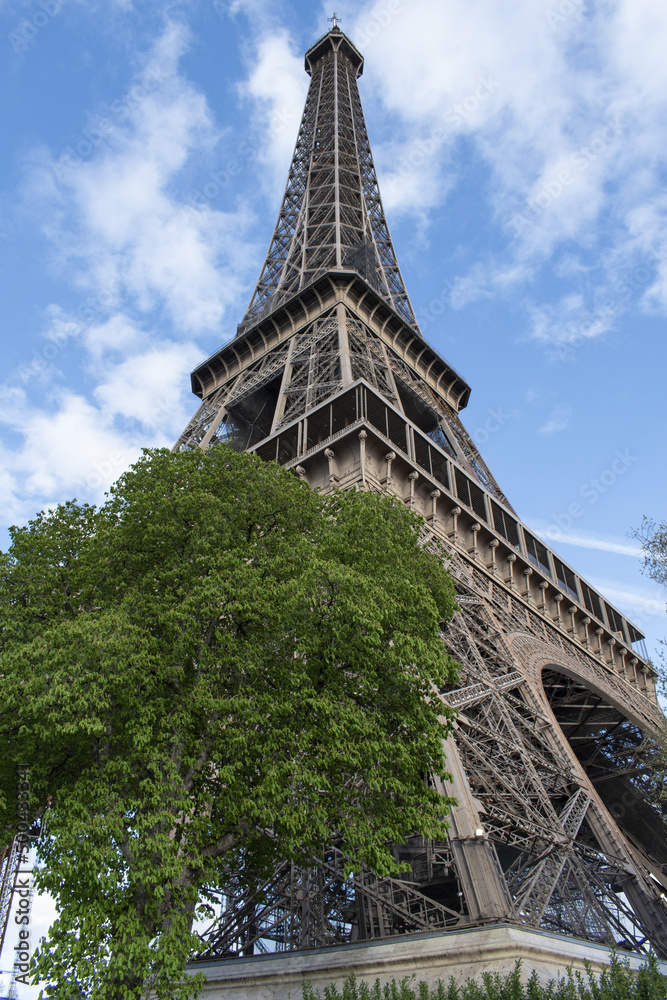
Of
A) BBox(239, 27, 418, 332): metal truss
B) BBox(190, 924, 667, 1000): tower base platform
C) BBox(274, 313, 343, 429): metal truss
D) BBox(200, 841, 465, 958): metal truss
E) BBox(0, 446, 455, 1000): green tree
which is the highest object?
BBox(239, 27, 418, 332): metal truss

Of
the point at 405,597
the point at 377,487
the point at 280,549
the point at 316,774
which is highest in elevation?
the point at 377,487

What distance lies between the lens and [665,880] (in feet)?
87.6

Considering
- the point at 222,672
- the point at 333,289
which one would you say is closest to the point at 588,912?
the point at 222,672

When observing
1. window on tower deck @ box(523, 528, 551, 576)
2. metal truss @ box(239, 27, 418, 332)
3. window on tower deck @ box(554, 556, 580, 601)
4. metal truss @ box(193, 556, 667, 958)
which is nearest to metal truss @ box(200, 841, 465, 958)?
metal truss @ box(193, 556, 667, 958)

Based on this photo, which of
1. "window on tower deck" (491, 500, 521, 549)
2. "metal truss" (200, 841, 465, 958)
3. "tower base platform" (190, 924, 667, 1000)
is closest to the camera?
"tower base platform" (190, 924, 667, 1000)

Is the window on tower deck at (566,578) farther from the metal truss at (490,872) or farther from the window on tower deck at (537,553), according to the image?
the metal truss at (490,872)

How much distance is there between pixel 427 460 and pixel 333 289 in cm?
1568

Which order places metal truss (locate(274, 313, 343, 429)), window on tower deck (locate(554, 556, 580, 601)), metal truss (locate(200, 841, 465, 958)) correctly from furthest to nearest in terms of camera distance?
1. window on tower deck (locate(554, 556, 580, 601))
2. metal truss (locate(274, 313, 343, 429))
3. metal truss (locate(200, 841, 465, 958))

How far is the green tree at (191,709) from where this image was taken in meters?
8.85

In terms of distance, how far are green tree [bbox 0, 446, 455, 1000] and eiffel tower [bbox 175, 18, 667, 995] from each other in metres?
2.36

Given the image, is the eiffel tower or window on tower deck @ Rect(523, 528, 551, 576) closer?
the eiffel tower

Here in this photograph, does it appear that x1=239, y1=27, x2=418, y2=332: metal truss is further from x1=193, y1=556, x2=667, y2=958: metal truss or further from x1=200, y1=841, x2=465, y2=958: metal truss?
x1=200, y1=841, x2=465, y2=958: metal truss

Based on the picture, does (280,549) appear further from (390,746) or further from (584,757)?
(584,757)

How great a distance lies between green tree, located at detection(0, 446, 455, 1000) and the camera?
8852 millimetres
